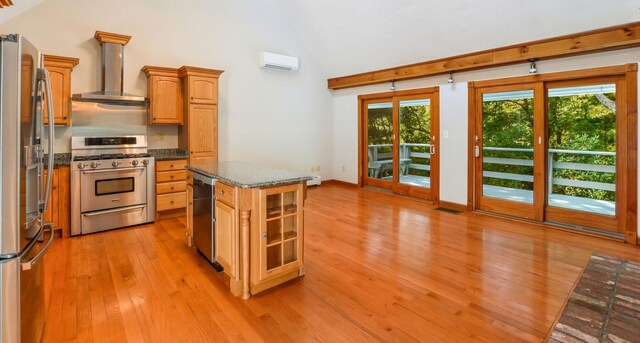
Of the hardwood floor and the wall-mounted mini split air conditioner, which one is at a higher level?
the wall-mounted mini split air conditioner

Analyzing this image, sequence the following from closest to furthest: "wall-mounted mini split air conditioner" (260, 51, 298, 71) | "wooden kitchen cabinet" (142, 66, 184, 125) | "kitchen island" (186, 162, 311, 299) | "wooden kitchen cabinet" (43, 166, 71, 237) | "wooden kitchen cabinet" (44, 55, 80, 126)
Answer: "kitchen island" (186, 162, 311, 299)
"wooden kitchen cabinet" (43, 166, 71, 237)
"wooden kitchen cabinet" (44, 55, 80, 126)
"wooden kitchen cabinet" (142, 66, 184, 125)
"wall-mounted mini split air conditioner" (260, 51, 298, 71)

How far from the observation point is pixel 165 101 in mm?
4715

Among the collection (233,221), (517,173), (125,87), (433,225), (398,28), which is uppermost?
(398,28)

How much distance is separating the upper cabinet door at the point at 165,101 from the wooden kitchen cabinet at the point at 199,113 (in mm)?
109

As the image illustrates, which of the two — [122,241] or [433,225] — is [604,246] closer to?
[433,225]

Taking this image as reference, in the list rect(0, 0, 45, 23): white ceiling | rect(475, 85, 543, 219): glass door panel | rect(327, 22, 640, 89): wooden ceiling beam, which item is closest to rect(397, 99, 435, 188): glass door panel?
rect(327, 22, 640, 89): wooden ceiling beam

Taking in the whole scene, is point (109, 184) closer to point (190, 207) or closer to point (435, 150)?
point (190, 207)

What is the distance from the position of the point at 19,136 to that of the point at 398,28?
4.83 metres

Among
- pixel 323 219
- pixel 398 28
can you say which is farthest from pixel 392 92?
pixel 323 219

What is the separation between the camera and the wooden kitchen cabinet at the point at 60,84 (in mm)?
3859

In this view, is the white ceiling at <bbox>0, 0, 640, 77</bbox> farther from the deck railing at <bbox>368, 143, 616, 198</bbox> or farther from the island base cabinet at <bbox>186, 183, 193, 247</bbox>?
the island base cabinet at <bbox>186, 183, 193, 247</bbox>

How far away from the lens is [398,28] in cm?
504

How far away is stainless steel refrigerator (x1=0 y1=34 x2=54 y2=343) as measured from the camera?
1.43 meters

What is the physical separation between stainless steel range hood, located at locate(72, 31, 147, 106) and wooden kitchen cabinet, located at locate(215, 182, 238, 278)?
2.67 m
